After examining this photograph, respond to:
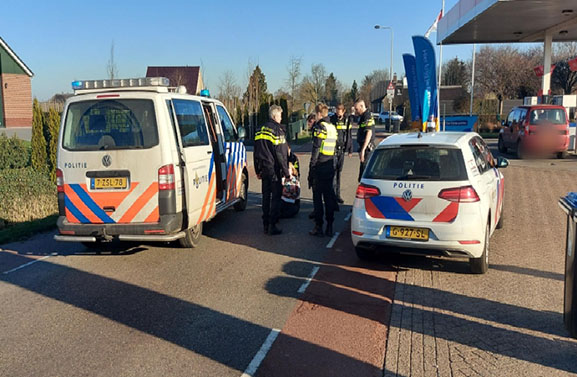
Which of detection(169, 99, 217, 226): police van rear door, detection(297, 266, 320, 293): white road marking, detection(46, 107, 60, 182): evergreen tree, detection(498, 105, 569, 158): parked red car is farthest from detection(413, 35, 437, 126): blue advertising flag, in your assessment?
detection(46, 107, 60, 182): evergreen tree

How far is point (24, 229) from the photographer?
8.30 metres

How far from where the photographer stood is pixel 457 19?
20.5 m

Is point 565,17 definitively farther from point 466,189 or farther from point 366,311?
point 366,311

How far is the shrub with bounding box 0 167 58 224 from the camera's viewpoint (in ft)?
31.5

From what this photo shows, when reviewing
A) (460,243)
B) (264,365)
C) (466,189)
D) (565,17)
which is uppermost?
(565,17)

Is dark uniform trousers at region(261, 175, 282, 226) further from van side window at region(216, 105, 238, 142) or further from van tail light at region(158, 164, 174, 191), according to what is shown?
van tail light at region(158, 164, 174, 191)

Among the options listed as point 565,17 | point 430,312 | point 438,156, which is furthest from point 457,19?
point 430,312

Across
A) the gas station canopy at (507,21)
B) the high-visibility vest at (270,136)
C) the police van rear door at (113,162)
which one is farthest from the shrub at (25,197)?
the gas station canopy at (507,21)

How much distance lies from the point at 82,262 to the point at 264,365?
3.85 meters

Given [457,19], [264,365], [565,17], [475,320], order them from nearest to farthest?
[264,365], [475,320], [565,17], [457,19]

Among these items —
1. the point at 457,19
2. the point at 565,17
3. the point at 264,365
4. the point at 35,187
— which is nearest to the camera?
the point at 264,365

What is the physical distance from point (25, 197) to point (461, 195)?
29.8 ft

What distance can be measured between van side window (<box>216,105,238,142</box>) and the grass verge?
3.46 meters

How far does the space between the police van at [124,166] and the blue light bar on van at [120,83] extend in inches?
0.5
